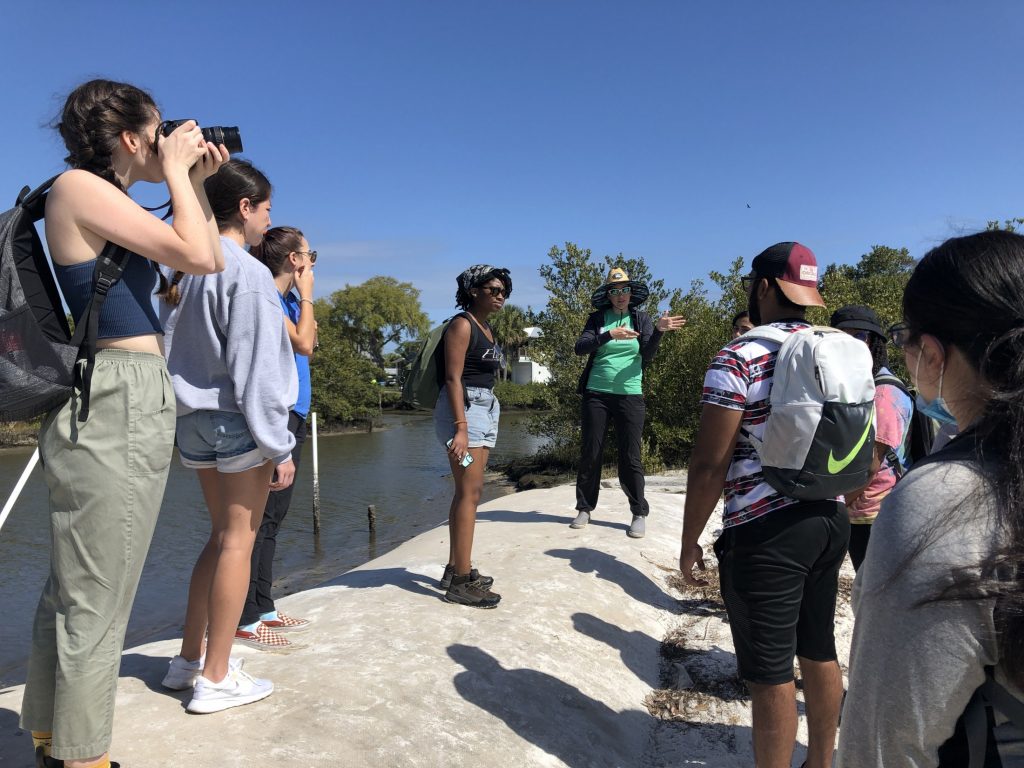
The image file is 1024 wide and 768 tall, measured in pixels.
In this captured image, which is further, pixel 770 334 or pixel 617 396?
pixel 617 396

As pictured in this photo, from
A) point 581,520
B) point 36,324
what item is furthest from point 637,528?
point 36,324

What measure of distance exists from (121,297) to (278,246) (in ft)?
5.40

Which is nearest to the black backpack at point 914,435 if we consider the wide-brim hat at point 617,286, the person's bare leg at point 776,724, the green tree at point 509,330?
the person's bare leg at point 776,724

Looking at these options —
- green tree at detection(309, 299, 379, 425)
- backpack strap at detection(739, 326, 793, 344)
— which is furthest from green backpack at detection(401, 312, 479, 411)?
green tree at detection(309, 299, 379, 425)

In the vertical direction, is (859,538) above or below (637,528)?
above

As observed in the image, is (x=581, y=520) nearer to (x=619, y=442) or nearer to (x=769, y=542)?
(x=619, y=442)

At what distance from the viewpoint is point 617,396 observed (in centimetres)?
624

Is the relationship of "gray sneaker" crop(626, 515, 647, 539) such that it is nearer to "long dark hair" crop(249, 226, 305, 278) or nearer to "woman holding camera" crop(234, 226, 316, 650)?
"woman holding camera" crop(234, 226, 316, 650)

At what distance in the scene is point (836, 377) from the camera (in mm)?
2393

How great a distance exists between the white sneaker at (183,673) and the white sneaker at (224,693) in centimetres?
9

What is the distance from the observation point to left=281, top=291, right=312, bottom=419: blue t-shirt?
Result: 12.8 ft

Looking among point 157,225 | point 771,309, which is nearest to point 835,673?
point 771,309

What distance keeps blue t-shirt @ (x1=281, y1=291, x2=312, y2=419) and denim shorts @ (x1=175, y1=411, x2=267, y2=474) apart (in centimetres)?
110

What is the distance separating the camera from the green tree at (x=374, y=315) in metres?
60.2
